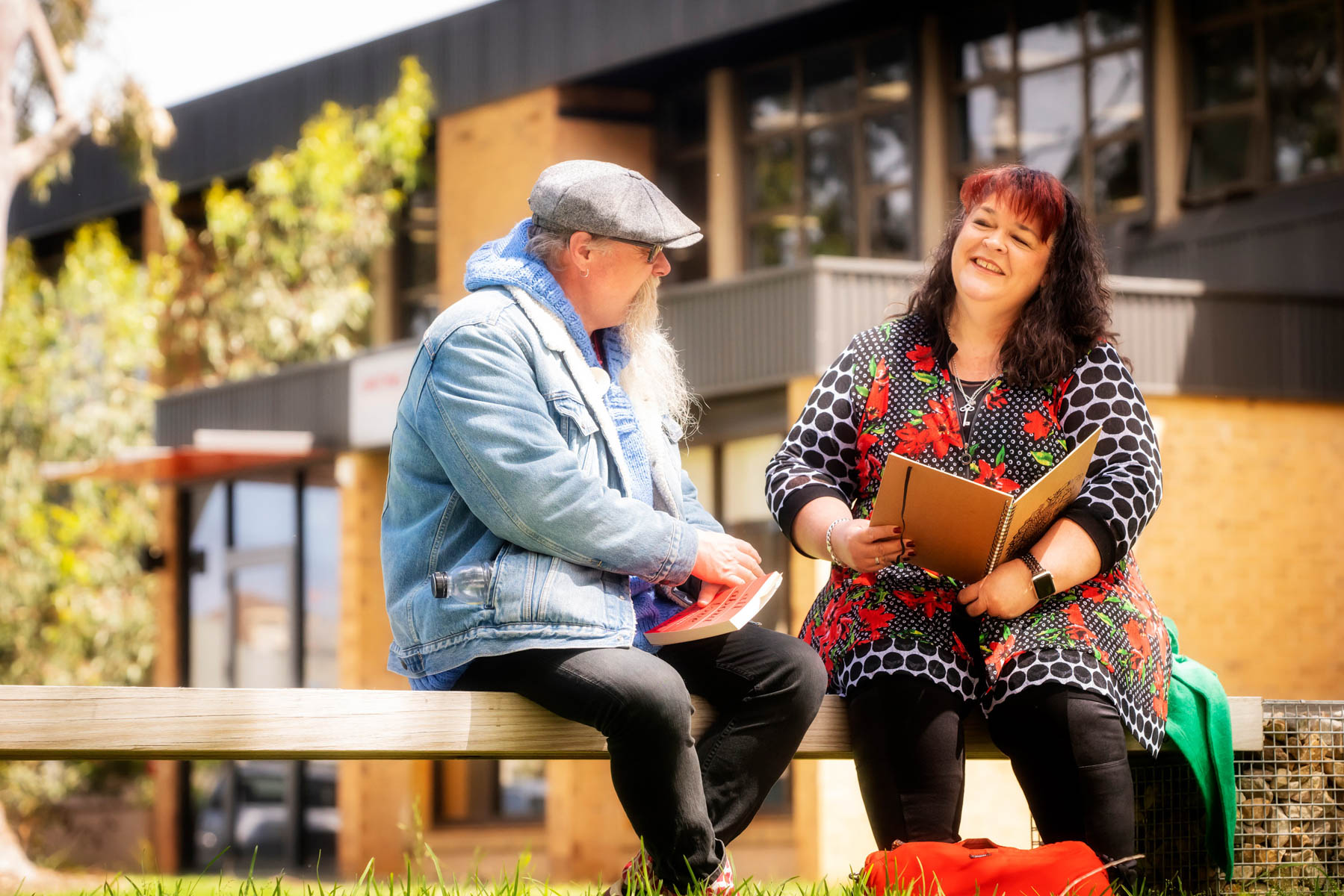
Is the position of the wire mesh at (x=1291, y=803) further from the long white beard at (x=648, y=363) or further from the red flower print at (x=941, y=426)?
the long white beard at (x=648, y=363)

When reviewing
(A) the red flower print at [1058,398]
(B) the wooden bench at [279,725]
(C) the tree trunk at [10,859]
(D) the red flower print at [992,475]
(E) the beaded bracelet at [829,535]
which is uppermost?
(A) the red flower print at [1058,398]

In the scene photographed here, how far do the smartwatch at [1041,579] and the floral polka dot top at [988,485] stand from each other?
0.21 ft

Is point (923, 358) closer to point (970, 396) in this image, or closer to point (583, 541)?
point (970, 396)

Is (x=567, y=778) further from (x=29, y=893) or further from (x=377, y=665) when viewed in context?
(x=29, y=893)

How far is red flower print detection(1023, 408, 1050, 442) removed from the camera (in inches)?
175

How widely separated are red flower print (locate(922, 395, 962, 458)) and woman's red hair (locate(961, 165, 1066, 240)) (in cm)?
48

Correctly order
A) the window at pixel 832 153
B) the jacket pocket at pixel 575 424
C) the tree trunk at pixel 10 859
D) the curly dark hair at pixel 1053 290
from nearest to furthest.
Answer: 1. the jacket pocket at pixel 575 424
2. the curly dark hair at pixel 1053 290
3. the tree trunk at pixel 10 859
4. the window at pixel 832 153

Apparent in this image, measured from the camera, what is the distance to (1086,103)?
16.9 meters

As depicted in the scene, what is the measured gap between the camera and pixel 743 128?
62.5 feet

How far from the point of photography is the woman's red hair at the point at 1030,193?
14.8 feet

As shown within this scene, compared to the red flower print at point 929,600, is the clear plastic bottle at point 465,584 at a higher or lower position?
higher

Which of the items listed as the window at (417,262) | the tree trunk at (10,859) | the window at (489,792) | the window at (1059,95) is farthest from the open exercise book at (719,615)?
the window at (417,262)

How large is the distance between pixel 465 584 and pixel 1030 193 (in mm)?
1712

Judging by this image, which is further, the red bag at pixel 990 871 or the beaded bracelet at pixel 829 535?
the beaded bracelet at pixel 829 535
